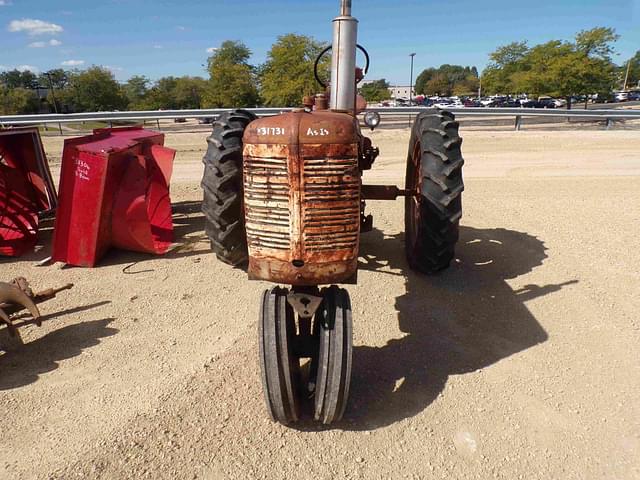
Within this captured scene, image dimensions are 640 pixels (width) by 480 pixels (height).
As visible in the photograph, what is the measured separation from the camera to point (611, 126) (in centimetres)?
1847

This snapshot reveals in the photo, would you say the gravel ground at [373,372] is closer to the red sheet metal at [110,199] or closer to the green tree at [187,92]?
the red sheet metal at [110,199]

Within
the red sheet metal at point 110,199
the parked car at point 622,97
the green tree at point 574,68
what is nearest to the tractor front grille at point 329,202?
the red sheet metal at point 110,199

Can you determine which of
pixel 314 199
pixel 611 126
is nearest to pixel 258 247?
pixel 314 199

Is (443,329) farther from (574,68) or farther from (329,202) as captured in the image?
(574,68)

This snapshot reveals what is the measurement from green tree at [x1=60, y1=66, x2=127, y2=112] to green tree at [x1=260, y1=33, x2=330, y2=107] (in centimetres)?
2094

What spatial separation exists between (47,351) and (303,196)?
2545mm

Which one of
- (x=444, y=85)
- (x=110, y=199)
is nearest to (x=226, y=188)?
(x=110, y=199)

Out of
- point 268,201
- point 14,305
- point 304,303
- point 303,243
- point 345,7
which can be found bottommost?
point 14,305

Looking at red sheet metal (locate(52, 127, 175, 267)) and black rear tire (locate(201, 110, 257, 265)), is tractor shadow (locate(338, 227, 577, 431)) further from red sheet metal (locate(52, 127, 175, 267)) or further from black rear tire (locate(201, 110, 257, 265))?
red sheet metal (locate(52, 127, 175, 267))

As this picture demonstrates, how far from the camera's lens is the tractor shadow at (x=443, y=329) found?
298 centimetres

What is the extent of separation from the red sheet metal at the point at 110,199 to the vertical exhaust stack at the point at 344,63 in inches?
97.8

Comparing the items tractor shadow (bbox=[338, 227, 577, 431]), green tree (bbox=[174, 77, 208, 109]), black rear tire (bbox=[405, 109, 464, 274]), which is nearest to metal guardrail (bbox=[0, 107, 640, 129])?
tractor shadow (bbox=[338, 227, 577, 431])

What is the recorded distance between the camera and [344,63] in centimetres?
400

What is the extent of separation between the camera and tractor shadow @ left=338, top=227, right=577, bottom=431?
9.77 feet
